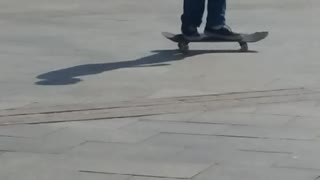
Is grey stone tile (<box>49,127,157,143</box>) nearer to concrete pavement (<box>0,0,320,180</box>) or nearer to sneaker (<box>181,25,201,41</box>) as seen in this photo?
concrete pavement (<box>0,0,320,180</box>)

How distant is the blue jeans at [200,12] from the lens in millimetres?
10367

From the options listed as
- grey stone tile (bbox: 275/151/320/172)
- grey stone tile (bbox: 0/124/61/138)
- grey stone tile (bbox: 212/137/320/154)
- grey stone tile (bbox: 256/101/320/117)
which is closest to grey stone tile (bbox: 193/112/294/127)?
grey stone tile (bbox: 256/101/320/117)

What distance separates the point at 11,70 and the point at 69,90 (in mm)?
1121

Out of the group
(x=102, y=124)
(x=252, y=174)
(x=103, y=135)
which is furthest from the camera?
(x=102, y=124)

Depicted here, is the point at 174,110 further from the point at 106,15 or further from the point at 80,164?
the point at 106,15

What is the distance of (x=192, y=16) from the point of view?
1041 centimetres

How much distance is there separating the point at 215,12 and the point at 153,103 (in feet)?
8.29

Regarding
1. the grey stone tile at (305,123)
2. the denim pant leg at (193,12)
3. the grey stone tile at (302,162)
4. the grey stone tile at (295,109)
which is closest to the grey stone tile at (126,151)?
the grey stone tile at (302,162)

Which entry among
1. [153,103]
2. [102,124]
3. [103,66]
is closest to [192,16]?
[103,66]

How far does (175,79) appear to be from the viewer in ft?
30.2

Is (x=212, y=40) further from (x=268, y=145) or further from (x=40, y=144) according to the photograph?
(x=40, y=144)

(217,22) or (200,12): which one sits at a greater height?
(200,12)

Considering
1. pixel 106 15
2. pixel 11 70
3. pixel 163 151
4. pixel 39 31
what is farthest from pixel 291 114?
pixel 106 15

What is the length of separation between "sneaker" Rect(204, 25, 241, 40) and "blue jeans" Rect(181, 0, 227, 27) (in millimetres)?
56
